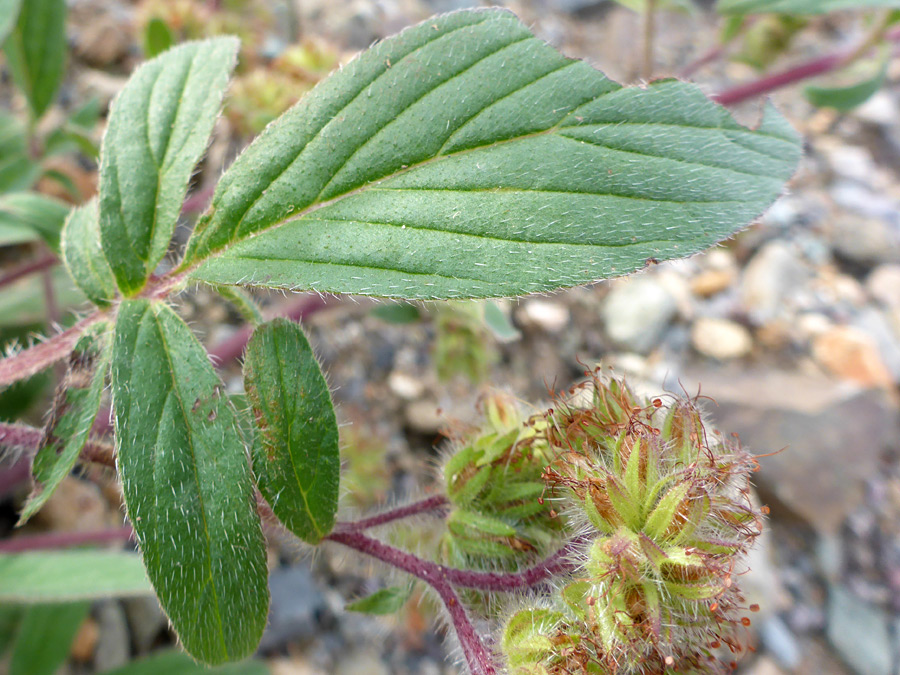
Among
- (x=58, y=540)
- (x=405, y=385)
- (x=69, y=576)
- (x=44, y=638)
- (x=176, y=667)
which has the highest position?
(x=69, y=576)

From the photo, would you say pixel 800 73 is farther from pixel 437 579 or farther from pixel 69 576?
pixel 69 576

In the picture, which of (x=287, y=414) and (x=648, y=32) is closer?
(x=287, y=414)

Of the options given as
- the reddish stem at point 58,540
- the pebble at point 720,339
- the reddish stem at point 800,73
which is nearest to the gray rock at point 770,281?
the pebble at point 720,339

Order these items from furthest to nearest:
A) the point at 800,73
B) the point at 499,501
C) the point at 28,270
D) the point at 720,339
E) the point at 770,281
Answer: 1. the point at 770,281
2. the point at 720,339
3. the point at 800,73
4. the point at 28,270
5. the point at 499,501

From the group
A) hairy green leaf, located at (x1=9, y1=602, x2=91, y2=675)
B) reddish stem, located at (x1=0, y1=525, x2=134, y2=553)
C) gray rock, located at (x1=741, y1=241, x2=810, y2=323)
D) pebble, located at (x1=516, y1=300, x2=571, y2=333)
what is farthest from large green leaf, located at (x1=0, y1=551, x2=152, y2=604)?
A: gray rock, located at (x1=741, y1=241, x2=810, y2=323)

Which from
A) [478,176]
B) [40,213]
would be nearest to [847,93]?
[478,176]

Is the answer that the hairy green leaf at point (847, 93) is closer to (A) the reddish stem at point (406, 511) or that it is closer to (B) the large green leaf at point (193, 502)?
(A) the reddish stem at point (406, 511)

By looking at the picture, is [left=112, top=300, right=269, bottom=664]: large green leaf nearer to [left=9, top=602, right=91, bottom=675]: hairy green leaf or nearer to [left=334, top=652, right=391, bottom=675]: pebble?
[left=9, top=602, right=91, bottom=675]: hairy green leaf
